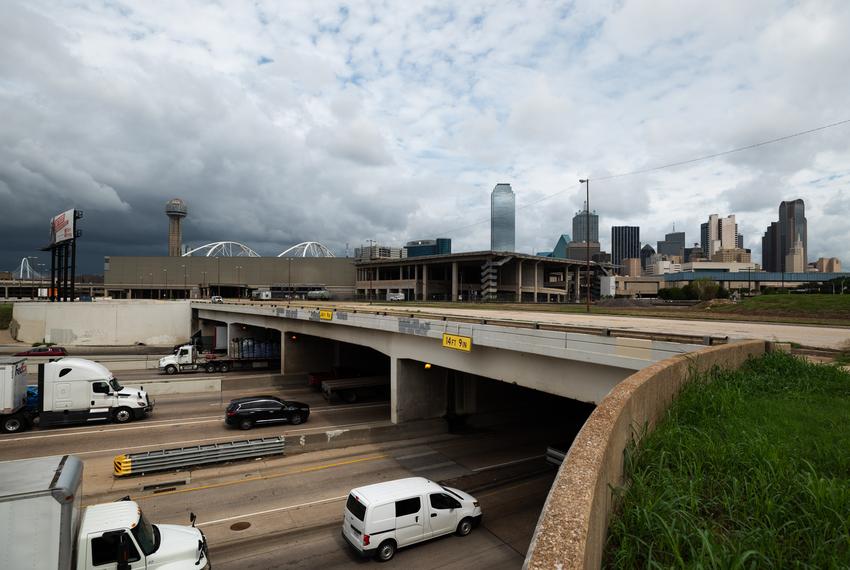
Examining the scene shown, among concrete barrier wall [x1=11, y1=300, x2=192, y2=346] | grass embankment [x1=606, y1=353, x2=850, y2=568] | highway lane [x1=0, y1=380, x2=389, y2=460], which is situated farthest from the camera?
concrete barrier wall [x1=11, y1=300, x2=192, y2=346]

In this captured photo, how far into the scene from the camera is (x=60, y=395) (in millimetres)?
25219

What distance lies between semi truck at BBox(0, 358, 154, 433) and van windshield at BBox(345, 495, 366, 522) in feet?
66.1

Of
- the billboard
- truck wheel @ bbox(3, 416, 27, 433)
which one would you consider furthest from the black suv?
the billboard

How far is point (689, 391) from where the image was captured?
8.30 metres

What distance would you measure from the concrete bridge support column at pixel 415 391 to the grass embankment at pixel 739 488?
62.5 ft

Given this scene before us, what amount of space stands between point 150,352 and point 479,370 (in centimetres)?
5786

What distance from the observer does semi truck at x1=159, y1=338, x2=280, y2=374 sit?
44.7 meters

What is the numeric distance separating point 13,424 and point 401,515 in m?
24.3

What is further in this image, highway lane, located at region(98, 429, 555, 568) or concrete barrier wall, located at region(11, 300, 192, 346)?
concrete barrier wall, located at region(11, 300, 192, 346)

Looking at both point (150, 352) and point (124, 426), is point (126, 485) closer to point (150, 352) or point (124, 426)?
point (124, 426)

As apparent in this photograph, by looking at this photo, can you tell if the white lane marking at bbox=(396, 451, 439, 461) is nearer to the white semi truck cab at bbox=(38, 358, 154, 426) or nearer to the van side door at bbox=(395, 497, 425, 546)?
the van side door at bbox=(395, 497, 425, 546)

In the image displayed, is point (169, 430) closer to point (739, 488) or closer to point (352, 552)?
point (352, 552)

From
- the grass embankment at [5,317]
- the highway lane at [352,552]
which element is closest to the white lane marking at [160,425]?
the highway lane at [352,552]

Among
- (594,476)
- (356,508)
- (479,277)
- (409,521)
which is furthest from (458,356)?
(479,277)
